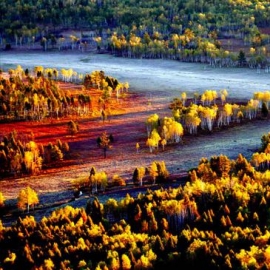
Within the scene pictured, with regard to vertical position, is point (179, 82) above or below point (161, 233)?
above

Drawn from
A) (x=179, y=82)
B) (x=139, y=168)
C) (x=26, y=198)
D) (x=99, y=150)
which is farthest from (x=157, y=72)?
(x=26, y=198)

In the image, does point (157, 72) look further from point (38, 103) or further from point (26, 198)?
point (26, 198)

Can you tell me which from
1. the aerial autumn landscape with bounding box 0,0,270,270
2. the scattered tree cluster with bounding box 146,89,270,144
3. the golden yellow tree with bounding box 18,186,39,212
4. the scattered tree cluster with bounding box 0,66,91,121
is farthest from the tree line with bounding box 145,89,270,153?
the golden yellow tree with bounding box 18,186,39,212

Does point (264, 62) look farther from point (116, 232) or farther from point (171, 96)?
point (116, 232)

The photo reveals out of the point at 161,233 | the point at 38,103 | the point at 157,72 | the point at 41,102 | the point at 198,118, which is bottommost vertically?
the point at 161,233

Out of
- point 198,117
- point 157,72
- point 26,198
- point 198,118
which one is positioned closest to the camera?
point 26,198

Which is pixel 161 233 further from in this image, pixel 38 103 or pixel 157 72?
pixel 157 72

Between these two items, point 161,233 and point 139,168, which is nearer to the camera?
point 161,233

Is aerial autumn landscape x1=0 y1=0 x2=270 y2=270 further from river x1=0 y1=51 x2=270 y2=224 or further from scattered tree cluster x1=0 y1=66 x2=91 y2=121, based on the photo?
river x1=0 y1=51 x2=270 y2=224

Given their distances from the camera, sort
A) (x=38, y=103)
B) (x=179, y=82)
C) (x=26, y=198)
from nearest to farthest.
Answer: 1. (x=26, y=198)
2. (x=38, y=103)
3. (x=179, y=82)
